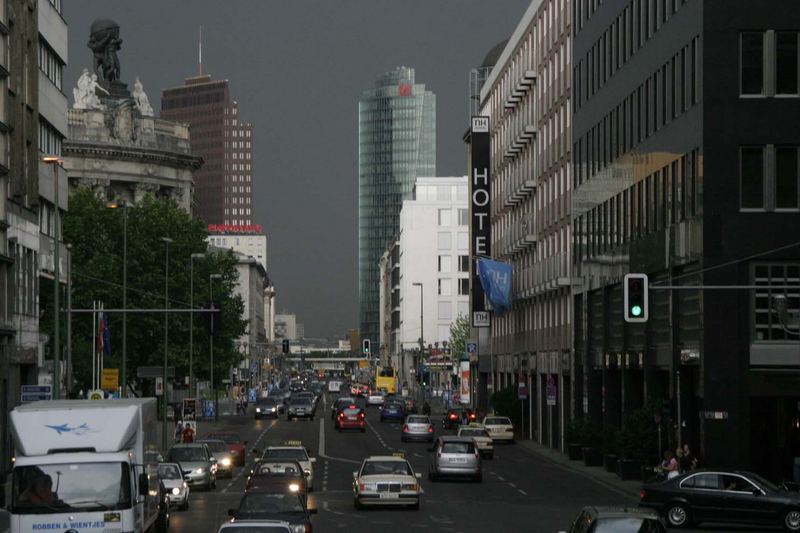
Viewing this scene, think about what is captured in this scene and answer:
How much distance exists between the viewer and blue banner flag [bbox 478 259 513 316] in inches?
4025

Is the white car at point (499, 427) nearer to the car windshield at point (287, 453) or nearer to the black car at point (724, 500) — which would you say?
the car windshield at point (287, 453)

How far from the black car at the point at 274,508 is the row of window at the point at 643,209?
86.8ft

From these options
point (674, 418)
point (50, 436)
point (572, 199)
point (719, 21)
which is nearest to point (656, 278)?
point (674, 418)

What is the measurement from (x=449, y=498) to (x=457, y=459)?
761cm

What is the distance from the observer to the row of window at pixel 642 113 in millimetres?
56291

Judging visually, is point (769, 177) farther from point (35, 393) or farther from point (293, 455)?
point (35, 393)

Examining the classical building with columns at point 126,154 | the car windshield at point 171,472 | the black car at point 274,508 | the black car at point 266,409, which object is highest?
the classical building with columns at point 126,154

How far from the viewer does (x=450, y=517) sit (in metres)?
40.2

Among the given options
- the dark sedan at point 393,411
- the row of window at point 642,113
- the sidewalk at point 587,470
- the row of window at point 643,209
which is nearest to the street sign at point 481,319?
the dark sedan at point 393,411

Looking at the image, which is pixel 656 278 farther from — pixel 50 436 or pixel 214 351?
pixel 214 351

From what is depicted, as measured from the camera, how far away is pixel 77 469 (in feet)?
93.7

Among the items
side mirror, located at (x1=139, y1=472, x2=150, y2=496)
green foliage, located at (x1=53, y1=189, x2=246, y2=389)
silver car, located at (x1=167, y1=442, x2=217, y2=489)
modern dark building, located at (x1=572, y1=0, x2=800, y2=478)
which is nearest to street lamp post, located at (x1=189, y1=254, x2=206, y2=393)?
green foliage, located at (x1=53, y1=189, x2=246, y2=389)

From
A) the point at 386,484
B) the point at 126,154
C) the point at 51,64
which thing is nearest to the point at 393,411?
the point at 126,154

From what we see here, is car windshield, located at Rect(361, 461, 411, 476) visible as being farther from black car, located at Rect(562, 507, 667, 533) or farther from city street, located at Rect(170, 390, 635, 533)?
black car, located at Rect(562, 507, 667, 533)
